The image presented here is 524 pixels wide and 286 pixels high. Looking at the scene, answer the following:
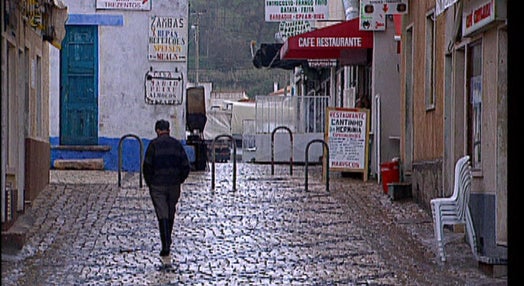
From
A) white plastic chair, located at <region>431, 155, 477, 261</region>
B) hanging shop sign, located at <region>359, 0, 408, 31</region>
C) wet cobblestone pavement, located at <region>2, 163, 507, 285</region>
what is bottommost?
wet cobblestone pavement, located at <region>2, 163, 507, 285</region>

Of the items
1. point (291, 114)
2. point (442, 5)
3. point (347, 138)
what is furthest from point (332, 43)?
point (442, 5)

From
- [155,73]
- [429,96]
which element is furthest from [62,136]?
[429,96]

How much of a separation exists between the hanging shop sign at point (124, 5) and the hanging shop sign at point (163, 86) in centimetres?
140

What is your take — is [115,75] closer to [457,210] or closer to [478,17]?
[478,17]

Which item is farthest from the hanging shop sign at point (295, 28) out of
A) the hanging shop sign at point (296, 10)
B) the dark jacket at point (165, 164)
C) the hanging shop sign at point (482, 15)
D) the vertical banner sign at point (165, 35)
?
the dark jacket at point (165, 164)

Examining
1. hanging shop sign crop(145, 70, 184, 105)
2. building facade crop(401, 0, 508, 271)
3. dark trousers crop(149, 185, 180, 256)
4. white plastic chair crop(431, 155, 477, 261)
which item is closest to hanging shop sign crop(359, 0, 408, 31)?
building facade crop(401, 0, 508, 271)

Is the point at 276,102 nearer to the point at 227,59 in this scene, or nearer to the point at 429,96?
the point at 429,96

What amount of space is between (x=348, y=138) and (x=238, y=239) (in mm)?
7521

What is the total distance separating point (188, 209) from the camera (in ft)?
52.0

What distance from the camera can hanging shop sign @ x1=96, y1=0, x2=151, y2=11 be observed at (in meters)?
22.2

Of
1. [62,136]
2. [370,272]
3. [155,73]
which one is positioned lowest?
[370,272]

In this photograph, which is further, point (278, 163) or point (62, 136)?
point (278, 163)

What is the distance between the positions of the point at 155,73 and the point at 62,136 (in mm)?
2418

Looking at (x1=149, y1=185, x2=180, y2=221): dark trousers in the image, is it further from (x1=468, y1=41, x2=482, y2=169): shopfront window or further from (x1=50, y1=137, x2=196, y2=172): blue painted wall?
(x1=50, y1=137, x2=196, y2=172): blue painted wall
